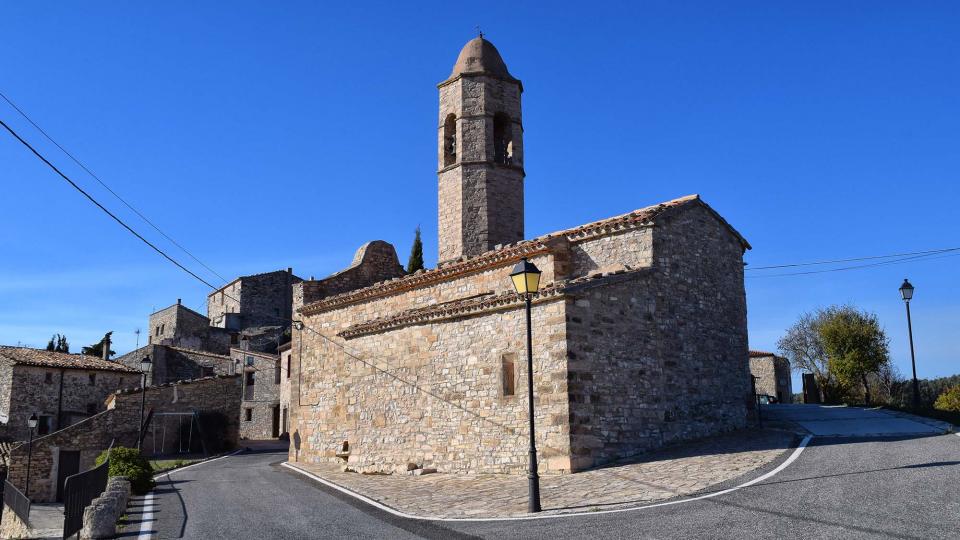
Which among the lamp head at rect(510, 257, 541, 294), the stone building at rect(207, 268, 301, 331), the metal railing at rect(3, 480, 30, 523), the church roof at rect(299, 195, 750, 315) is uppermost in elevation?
the stone building at rect(207, 268, 301, 331)

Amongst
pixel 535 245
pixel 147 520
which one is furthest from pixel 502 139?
pixel 147 520

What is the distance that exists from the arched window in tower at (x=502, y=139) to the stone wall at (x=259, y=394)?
22580 mm

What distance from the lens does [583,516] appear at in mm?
11008

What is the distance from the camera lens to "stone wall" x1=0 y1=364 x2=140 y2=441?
3681cm

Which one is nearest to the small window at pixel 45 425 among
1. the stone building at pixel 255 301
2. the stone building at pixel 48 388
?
the stone building at pixel 48 388

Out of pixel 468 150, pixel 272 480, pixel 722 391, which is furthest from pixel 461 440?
pixel 468 150

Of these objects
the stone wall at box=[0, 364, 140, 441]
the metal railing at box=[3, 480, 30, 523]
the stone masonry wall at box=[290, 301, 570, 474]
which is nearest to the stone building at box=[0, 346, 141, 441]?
the stone wall at box=[0, 364, 140, 441]

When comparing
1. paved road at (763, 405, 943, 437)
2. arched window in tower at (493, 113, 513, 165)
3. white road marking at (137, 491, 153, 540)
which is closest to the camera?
white road marking at (137, 491, 153, 540)

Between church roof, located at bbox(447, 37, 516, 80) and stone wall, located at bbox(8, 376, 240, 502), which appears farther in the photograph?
stone wall, located at bbox(8, 376, 240, 502)

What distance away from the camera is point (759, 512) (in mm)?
9992

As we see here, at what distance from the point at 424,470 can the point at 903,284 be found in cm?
1554

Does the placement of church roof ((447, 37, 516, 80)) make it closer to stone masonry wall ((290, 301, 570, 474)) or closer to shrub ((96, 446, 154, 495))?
stone masonry wall ((290, 301, 570, 474))

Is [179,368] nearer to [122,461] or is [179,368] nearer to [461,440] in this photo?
[122,461]

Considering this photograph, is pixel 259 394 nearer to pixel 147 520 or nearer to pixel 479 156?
pixel 479 156
